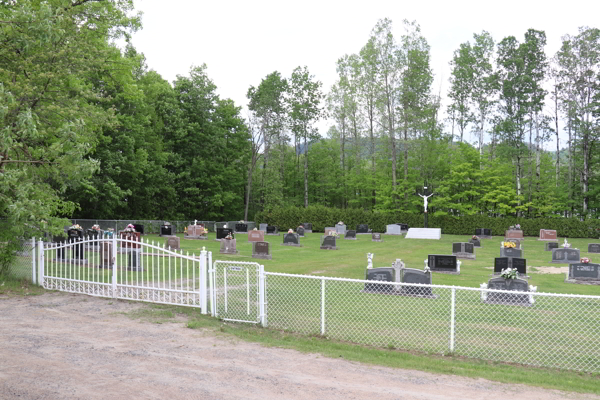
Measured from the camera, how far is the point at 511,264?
17.5m

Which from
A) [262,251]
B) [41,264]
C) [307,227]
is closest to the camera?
[41,264]

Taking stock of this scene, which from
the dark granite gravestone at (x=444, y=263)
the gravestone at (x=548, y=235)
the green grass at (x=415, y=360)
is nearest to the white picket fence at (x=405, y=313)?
the green grass at (x=415, y=360)

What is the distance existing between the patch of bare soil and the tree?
4418cm

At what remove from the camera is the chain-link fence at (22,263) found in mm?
13562

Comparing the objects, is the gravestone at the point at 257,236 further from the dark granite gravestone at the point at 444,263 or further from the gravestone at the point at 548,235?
the gravestone at the point at 548,235

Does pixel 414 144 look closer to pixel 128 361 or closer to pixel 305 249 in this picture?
pixel 305 249

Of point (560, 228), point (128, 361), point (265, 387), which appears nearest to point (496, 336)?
point (265, 387)

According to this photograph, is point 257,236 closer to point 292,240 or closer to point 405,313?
point 292,240

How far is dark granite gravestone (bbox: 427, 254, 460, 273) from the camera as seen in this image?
1834 centimetres

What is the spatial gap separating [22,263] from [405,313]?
10.9 m

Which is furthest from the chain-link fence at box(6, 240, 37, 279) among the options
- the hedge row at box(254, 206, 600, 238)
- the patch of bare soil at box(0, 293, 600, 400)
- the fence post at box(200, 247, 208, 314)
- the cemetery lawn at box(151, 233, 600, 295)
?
the hedge row at box(254, 206, 600, 238)

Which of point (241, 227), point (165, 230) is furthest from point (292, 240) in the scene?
point (165, 230)

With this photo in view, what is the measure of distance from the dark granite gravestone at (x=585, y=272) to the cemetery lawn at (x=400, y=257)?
55cm

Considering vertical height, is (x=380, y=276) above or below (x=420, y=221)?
below
